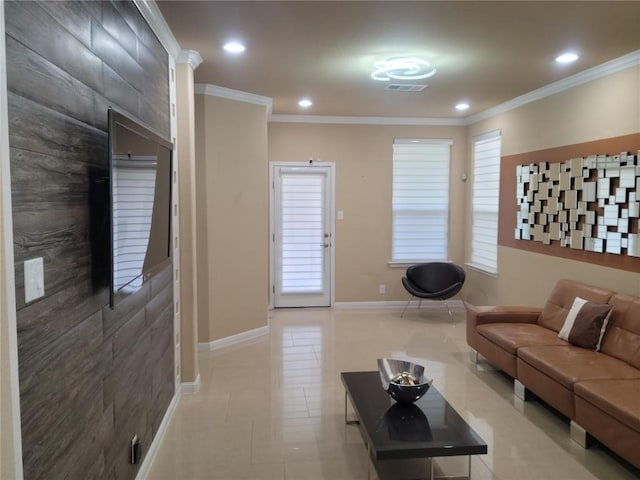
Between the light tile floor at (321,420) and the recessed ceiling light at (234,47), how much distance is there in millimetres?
2642

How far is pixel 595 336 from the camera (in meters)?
3.62

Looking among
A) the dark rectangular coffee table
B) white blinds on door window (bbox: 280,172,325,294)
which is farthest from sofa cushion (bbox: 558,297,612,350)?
white blinds on door window (bbox: 280,172,325,294)

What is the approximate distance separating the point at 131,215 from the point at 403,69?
9.06 feet

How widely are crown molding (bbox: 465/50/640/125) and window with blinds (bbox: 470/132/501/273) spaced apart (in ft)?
1.20

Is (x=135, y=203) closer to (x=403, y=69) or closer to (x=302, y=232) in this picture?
(x=403, y=69)

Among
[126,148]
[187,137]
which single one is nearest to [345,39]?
[187,137]

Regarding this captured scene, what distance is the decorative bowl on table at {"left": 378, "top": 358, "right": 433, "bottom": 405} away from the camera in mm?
2738

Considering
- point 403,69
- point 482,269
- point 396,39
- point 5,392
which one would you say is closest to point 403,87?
point 403,69

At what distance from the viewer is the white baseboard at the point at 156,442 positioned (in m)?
2.70

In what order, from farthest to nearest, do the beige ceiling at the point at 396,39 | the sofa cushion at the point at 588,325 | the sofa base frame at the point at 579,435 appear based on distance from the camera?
the sofa cushion at the point at 588,325
the sofa base frame at the point at 579,435
the beige ceiling at the point at 396,39

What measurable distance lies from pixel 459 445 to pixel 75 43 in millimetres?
2375

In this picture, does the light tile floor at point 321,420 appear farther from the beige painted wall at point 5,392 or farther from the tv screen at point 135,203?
the beige painted wall at point 5,392

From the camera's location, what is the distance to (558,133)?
186 inches

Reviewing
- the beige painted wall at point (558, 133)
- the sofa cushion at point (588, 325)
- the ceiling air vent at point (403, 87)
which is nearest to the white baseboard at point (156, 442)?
the sofa cushion at point (588, 325)
